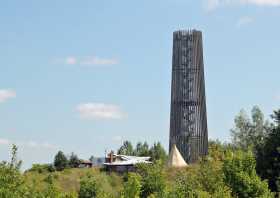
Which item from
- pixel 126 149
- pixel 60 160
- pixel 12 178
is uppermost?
pixel 126 149

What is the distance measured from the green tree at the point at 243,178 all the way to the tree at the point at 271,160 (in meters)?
11.8

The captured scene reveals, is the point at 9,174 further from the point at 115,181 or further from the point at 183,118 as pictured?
the point at 183,118

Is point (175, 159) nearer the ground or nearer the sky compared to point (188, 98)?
nearer the ground

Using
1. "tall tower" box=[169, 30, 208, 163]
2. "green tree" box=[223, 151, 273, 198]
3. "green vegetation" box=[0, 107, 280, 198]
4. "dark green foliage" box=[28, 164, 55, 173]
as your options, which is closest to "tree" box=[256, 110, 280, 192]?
"green vegetation" box=[0, 107, 280, 198]

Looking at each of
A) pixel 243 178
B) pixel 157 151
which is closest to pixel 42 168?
pixel 157 151

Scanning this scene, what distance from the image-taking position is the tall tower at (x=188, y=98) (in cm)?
7619

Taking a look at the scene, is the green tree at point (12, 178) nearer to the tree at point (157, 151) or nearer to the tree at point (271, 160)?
the tree at point (271, 160)

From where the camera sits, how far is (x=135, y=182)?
1334 inches

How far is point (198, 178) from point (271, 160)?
26.3ft

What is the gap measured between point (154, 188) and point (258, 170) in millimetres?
10830

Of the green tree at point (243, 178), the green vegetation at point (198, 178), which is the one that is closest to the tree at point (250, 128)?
the green vegetation at point (198, 178)

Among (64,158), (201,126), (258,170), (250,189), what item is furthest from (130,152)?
(250,189)

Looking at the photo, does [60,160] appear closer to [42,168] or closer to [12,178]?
[42,168]

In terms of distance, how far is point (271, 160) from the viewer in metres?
51.6
